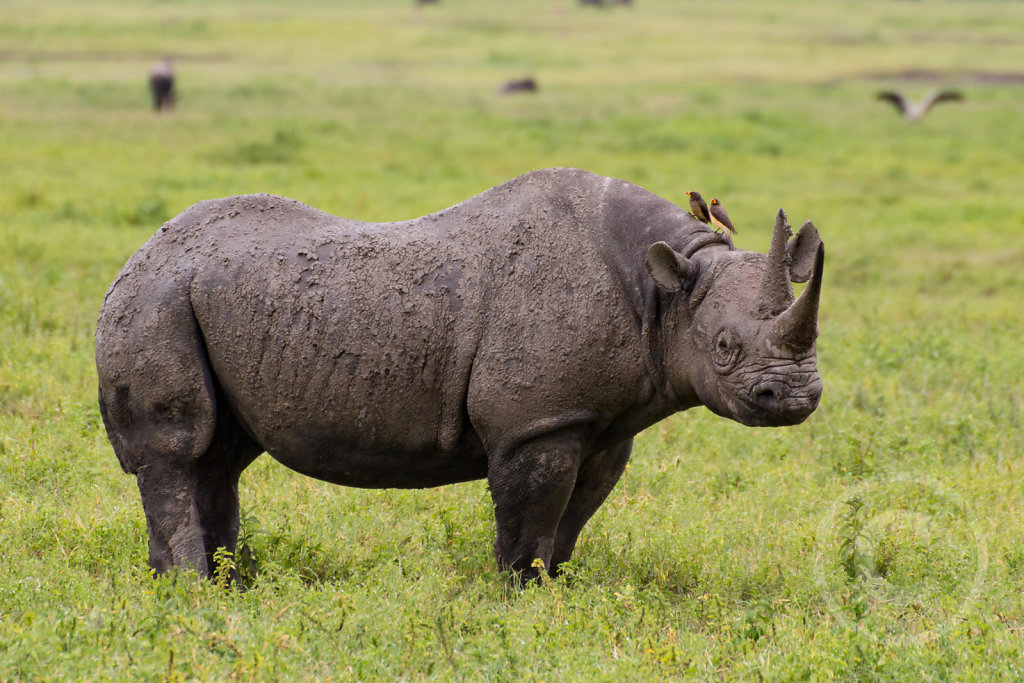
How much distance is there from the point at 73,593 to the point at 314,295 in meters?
1.63

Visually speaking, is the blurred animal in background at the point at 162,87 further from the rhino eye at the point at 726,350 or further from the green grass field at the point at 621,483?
the rhino eye at the point at 726,350

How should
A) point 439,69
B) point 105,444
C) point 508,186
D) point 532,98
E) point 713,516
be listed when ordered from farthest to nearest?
point 439,69 < point 532,98 < point 105,444 < point 713,516 < point 508,186

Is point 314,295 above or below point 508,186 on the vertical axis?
below

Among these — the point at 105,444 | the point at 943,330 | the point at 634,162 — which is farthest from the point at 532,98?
the point at 105,444

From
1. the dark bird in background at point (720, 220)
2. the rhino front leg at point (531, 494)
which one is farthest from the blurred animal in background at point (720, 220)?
the rhino front leg at point (531, 494)

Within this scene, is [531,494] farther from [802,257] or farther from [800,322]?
[802,257]

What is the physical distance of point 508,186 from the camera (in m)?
5.81

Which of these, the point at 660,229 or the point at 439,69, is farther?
the point at 439,69

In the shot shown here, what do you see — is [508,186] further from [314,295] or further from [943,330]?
[943,330]

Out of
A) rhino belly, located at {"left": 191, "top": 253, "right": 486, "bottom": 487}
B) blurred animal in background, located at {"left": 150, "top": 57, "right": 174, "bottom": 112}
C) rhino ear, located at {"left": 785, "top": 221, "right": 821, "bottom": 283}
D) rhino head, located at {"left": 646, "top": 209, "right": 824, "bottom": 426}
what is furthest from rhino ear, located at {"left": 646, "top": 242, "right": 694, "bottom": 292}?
blurred animal in background, located at {"left": 150, "top": 57, "right": 174, "bottom": 112}

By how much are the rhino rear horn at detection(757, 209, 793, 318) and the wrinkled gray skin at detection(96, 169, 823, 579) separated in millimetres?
119

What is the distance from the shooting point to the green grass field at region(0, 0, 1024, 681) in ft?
16.6

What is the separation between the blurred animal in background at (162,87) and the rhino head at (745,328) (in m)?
24.3

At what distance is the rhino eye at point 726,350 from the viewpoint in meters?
5.08
